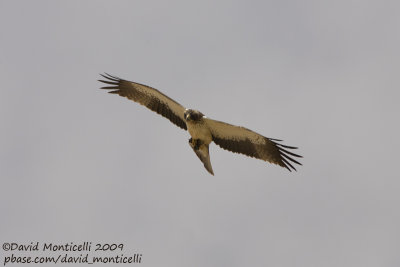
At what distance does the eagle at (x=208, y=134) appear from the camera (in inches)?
558

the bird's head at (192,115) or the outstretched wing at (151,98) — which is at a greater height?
the outstretched wing at (151,98)

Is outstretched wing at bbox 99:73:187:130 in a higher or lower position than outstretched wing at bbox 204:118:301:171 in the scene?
higher

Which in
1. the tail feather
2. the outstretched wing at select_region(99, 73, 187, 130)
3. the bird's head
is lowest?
the tail feather

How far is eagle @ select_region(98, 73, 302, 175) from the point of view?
46.5 feet

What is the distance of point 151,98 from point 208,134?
2.04m

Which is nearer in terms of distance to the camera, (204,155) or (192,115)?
(192,115)

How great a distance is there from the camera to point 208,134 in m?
14.6

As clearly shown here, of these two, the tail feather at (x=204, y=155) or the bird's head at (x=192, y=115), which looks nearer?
the bird's head at (x=192, y=115)

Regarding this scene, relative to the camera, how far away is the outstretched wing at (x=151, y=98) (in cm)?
1495

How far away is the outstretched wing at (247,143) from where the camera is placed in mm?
14219

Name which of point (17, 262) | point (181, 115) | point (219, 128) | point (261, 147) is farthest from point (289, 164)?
point (17, 262)

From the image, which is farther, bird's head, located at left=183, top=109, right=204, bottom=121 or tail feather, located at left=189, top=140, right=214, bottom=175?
tail feather, located at left=189, top=140, right=214, bottom=175

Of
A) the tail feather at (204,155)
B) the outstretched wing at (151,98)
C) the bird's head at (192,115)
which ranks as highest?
the outstretched wing at (151,98)

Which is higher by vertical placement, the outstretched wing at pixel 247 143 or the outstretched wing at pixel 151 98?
the outstretched wing at pixel 151 98
